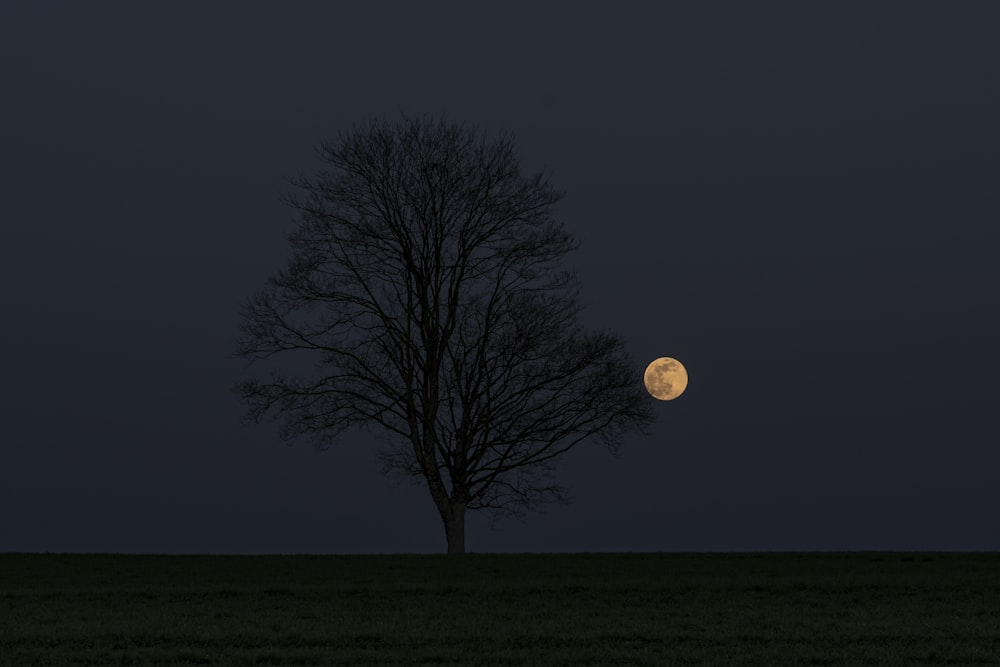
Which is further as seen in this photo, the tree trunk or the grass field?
the tree trunk

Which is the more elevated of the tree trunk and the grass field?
the tree trunk

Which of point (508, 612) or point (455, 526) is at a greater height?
point (455, 526)

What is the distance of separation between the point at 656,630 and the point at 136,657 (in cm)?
666

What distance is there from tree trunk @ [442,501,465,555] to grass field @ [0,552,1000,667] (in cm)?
750

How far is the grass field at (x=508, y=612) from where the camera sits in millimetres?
13289

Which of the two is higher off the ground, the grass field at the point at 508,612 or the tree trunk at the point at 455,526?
the tree trunk at the point at 455,526

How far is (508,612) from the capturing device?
17.4m

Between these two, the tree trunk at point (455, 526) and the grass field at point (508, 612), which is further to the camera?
the tree trunk at point (455, 526)

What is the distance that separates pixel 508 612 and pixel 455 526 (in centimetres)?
1806

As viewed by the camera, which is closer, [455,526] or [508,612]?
[508,612]

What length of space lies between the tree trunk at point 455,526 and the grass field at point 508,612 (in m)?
7.50

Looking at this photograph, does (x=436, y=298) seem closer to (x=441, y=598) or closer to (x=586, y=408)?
(x=586, y=408)

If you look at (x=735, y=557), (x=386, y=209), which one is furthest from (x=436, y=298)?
(x=735, y=557)

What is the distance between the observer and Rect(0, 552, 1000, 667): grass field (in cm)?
1329
